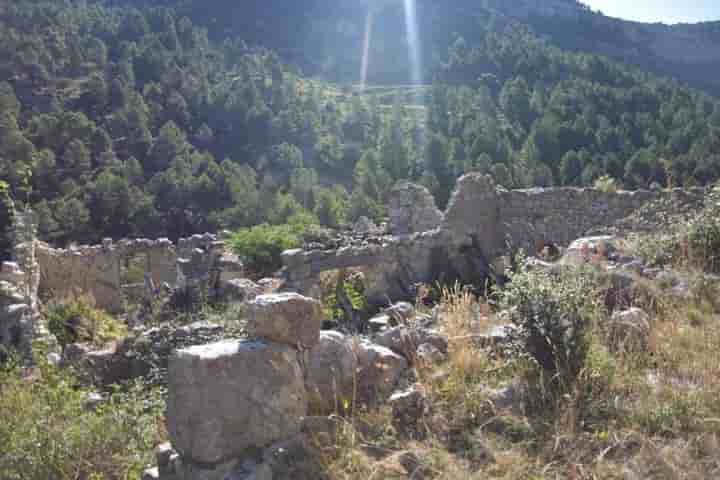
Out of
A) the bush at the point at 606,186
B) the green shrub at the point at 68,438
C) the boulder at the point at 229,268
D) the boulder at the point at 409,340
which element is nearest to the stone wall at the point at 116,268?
the boulder at the point at 229,268

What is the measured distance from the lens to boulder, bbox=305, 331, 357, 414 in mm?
3988

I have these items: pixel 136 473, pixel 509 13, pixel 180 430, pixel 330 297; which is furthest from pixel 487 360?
pixel 509 13

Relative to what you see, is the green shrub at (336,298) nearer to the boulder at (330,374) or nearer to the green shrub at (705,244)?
the green shrub at (705,244)

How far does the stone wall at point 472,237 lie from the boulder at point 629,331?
6.23 m

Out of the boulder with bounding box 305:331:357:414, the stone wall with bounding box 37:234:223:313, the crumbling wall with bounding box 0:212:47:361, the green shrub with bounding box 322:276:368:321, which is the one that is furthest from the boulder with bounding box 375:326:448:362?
the stone wall with bounding box 37:234:223:313

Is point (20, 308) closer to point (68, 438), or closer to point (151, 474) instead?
point (68, 438)

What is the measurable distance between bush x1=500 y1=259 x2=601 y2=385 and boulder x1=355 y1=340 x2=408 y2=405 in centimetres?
87

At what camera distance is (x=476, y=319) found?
202 inches

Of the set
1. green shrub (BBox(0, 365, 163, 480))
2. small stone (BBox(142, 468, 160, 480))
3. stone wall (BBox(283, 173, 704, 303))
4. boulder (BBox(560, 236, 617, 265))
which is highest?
boulder (BBox(560, 236, 617, 265))

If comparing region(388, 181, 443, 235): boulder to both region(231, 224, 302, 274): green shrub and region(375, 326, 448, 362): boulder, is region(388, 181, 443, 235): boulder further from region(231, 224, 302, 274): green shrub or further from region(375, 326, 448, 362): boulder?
region(375, 326, 448, 362): boulder

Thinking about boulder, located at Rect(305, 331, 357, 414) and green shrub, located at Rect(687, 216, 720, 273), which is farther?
green shrub, located at Rect(687, 216, 720, 273)

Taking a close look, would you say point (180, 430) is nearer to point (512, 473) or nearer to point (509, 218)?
point (512, 473)

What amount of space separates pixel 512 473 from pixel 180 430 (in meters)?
1.80

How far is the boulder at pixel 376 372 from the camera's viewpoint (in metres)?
4.20
